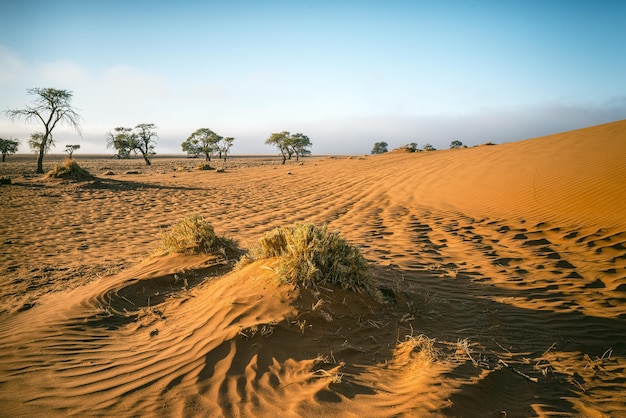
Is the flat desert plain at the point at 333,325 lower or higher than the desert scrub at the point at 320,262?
lower

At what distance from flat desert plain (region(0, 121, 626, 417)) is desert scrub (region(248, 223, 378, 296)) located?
0.43 feet

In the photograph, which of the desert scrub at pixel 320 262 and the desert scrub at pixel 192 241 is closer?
the desert scrub at pixel 320 262

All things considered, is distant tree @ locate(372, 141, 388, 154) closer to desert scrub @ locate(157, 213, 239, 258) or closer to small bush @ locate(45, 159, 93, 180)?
small bush @ locate(45, 159, 93, 180)

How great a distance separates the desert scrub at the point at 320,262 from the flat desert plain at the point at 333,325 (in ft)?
0.43

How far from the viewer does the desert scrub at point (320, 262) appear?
11.5ft

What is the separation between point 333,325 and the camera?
10.3 ft

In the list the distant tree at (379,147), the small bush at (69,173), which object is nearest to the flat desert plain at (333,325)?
the small bush at (69,173)

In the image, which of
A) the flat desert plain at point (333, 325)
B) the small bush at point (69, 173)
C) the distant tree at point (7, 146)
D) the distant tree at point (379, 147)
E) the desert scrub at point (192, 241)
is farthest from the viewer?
the distant tree at point (379, 147)

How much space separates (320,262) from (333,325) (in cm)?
70

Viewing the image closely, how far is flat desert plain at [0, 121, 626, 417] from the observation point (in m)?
2.30

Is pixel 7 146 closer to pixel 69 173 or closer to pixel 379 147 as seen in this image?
pixel 69 173

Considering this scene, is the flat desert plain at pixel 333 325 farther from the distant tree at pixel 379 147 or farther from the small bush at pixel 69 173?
the distant tree at pixel 379 147

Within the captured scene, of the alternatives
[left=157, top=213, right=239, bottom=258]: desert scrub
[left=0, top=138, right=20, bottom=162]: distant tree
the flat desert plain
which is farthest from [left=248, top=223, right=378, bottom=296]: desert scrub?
[left=0, top=138, right=20, bottom=162]: distant tree

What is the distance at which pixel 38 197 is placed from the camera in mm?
11484
